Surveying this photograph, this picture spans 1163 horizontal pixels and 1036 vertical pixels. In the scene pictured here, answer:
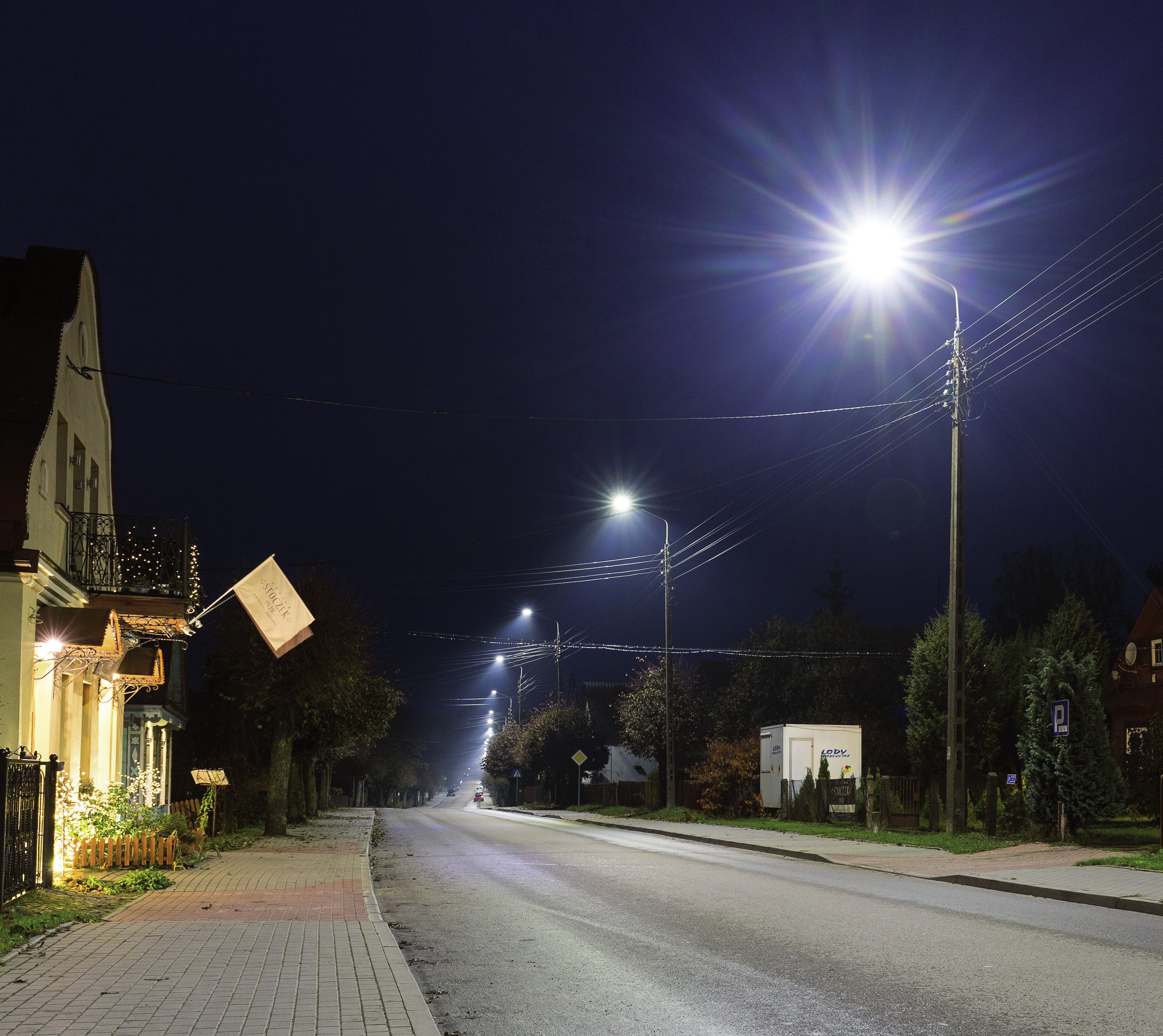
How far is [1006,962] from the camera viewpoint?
9.07 meters

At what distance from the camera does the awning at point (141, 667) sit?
67.5 ft

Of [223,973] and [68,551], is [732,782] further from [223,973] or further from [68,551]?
[223,973]

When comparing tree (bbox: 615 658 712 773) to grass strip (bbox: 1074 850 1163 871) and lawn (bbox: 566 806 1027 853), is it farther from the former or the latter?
grass strip (bbox: 1074 850 1163 871)

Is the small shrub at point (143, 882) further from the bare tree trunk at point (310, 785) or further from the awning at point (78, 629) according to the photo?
the bare tree trunk at point (310, 785)

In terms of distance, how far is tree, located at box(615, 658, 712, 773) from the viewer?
4731cm

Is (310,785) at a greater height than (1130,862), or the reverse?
(1130,862)

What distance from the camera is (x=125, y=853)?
52.4 feet

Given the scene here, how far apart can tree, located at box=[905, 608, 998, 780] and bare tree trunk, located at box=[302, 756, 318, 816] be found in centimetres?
2234

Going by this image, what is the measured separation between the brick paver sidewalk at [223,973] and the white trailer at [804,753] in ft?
71.2

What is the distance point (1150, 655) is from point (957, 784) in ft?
64.8

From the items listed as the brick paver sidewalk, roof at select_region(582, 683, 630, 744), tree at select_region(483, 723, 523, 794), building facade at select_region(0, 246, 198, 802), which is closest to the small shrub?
the brick paver sidewalk

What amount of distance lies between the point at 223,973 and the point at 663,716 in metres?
39.9

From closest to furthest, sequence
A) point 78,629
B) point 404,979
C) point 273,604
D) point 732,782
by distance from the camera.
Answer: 1. point 404,979
2. point 78,629
3. point 273,604
4. point 732,782

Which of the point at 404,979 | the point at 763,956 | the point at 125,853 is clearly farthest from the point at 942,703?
the point at 404,979
